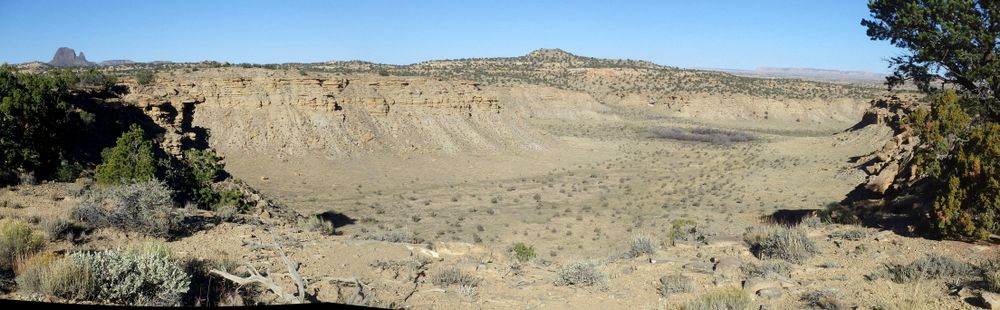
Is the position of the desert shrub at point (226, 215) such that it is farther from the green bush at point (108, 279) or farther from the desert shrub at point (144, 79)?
the desert shrub at point (144, 79)

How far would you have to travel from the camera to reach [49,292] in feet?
15.5

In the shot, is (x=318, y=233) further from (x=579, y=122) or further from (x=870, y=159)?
A: (x=579, y=122)

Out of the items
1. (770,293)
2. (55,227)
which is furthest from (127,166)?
(770,293)

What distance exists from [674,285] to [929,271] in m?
3.50

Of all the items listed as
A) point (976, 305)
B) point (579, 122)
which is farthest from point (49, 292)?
point (579, 122)

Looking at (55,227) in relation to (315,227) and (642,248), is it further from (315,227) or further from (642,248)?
(642,248)

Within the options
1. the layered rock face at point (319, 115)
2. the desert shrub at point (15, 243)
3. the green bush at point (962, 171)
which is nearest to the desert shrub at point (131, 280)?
the desert shrub at point (15, 243)

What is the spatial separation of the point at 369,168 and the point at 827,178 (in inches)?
1005

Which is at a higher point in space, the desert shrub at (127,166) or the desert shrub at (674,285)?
the desert shrub at (127,166)

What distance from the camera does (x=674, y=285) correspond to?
8211 millimetres

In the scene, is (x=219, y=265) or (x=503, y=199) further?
(x=503, y=199)

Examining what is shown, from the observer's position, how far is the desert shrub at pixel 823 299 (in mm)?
6711

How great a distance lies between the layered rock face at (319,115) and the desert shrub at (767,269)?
27373mm

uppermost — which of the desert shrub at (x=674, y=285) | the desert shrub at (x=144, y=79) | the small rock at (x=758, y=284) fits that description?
the desert shrub at (x=144, y=79)
